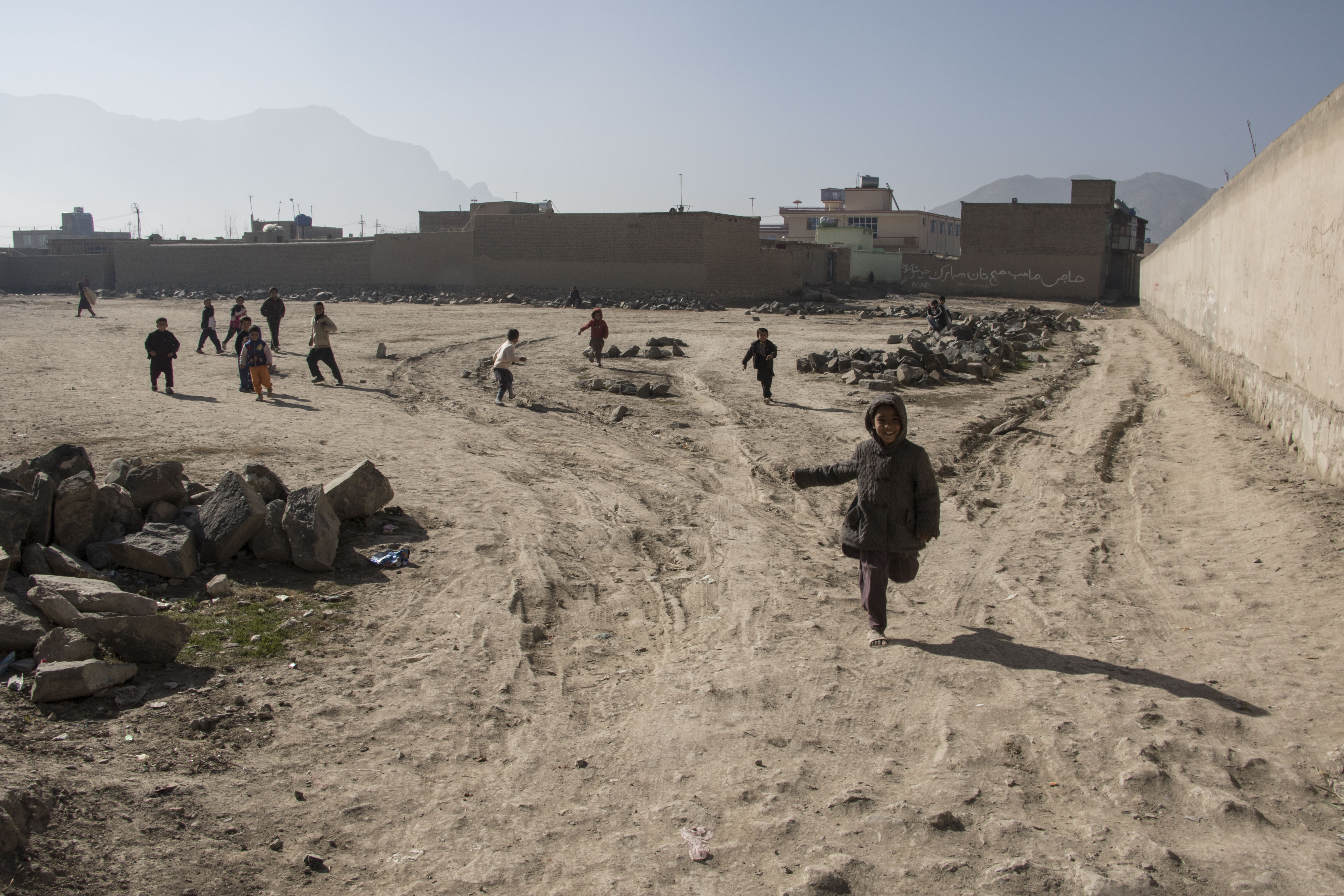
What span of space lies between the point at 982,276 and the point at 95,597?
172 feet

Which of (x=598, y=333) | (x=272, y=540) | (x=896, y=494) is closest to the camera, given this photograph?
(x=896, y=494)

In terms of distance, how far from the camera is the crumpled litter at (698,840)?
336 centimetres

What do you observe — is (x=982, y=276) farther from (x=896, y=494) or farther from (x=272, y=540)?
(x=272, y=540)

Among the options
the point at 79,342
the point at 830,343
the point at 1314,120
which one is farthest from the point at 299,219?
the point at 1314,120

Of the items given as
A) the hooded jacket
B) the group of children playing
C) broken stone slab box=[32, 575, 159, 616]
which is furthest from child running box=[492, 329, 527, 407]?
the hooded jacket

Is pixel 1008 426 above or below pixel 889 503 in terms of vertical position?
below

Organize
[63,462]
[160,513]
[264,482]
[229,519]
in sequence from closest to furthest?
[229,519], [160,513], [63,462], [264,482]

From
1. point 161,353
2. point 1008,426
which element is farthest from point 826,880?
point 161,353

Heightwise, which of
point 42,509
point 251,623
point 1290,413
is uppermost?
point 1290,413

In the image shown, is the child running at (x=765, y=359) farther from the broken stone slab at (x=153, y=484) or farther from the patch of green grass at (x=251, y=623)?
the patch of green grass at (x=251, y=623)

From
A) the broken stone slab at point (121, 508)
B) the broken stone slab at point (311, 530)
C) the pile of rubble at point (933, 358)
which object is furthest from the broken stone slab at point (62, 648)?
the pile of rubble at point (933, 358)

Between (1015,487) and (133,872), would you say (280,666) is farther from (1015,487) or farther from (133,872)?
(1015,487)

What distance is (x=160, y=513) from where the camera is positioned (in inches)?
255

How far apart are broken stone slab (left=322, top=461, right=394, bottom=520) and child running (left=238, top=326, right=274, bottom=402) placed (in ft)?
23.5
